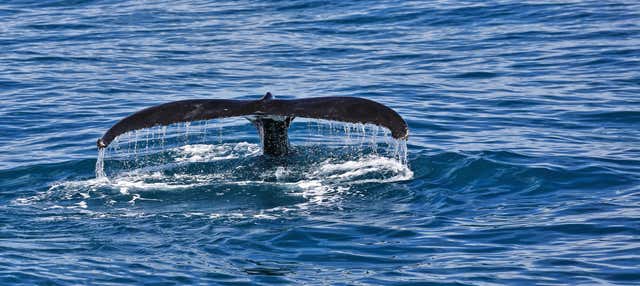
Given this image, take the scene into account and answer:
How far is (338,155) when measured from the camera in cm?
1239

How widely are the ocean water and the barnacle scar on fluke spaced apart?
2.06ft

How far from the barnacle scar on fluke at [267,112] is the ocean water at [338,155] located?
2.06 ft

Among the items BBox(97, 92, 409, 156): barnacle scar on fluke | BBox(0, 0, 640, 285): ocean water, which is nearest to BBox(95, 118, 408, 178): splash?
BBox(0, 0, 640, 285): ocean water

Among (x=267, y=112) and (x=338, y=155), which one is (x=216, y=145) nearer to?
(x=338, y=155)

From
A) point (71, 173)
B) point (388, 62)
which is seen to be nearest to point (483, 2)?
point (388, 62)

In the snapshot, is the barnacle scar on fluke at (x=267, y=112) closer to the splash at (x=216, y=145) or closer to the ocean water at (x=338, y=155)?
the ocean water at (x=338, y=155)

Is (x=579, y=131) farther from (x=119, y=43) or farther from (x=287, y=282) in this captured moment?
(x=119, y=43)

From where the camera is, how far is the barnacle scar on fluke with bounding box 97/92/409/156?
32.0 feet

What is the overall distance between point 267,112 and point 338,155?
223 centimetres

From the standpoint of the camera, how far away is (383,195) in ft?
34.8

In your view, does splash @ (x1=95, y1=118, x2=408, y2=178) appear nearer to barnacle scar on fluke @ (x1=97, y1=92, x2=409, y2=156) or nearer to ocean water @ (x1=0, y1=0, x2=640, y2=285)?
ocean water @ (x1=0, y1=0, x2=640, y2=285)

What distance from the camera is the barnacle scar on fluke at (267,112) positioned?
9758 mm

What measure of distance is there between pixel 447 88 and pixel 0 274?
1047 cm

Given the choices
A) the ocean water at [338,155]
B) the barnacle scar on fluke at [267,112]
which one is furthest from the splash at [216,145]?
the barnacle scar on fluke at [267,112]
